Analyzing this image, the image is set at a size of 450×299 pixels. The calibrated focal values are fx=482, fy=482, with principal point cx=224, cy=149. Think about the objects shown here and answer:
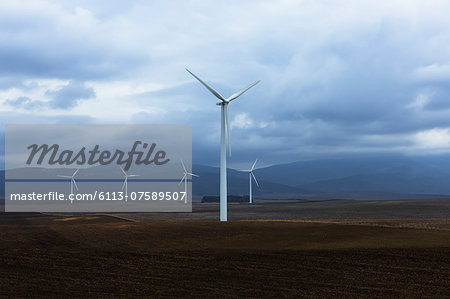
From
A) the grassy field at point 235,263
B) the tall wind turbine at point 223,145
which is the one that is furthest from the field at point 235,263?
the tall wind turbine at point 223,145

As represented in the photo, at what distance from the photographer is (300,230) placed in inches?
1288

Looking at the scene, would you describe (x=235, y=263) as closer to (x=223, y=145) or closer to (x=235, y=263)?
(x=235, y=263)

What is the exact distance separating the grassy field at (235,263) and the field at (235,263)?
5 centimetres

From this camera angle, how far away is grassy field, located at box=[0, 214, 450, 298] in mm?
20203

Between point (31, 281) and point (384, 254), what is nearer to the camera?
point (31, 281)

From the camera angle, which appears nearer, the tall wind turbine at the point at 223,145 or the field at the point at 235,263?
the field at the point at 235,263

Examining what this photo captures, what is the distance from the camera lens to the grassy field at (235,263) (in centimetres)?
2020

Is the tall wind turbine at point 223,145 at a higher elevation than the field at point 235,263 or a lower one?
higher

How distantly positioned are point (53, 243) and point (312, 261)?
56.3 ft

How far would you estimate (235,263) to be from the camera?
80.4ft

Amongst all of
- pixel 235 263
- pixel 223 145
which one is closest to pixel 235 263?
pixel 235 263

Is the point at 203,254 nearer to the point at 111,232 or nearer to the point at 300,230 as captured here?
the point at 300,230

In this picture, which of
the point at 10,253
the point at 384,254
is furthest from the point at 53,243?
the point at 384,254

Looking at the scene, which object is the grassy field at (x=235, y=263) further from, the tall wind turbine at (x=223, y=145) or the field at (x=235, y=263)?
the tall wind turbine at (x=223, y=145)
